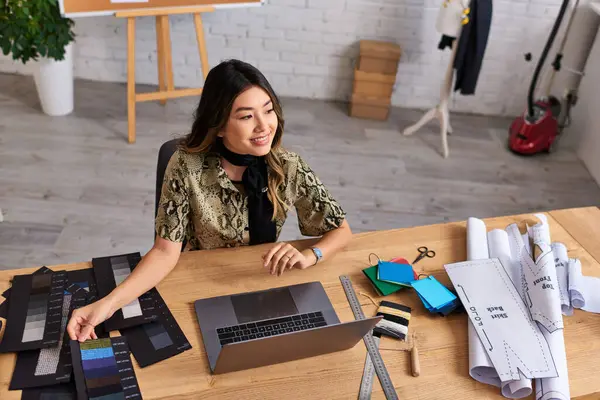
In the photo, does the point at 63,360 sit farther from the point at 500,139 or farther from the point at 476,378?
the point at 500,139

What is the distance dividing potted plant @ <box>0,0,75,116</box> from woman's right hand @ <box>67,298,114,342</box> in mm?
2254

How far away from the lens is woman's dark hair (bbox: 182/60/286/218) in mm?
1384

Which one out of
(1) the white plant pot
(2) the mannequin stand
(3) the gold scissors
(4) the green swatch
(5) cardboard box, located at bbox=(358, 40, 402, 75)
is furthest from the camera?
(5) cardboard box, located at bbox=(358, 40, 402, 75)

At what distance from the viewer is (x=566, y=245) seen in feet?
5.48

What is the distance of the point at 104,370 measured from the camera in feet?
3.90

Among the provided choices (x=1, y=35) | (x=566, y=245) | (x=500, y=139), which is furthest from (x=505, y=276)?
(x=1, y=35)

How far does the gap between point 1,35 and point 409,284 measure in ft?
8.58

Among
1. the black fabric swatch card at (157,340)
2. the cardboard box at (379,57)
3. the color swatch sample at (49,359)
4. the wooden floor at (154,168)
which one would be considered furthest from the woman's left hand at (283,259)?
the cardboard box at (379,57)

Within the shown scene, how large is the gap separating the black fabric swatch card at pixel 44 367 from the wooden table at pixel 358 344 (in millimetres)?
23

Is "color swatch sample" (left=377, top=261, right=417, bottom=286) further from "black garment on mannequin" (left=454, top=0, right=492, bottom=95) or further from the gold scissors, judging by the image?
"black garment on mannequin" (left=454, top=0, right=492, bottom=95)

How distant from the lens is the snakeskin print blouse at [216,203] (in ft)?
4.91

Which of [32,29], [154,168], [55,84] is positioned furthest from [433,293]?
[55,84]

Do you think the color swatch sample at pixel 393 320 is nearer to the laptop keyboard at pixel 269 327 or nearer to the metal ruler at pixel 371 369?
the metal ruler at pixel 371 369

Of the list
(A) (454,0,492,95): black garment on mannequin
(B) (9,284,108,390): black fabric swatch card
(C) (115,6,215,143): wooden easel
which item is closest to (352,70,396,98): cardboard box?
(A) (454,0,492,95): black garment on mannequin
